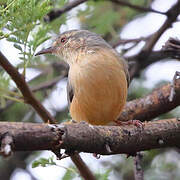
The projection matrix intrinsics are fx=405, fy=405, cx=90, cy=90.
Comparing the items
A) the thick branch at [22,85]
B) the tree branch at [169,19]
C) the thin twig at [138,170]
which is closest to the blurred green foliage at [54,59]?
the thick branch at [22,85]

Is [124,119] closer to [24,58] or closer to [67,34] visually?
[67,34]

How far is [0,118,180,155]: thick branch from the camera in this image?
93.0 inches

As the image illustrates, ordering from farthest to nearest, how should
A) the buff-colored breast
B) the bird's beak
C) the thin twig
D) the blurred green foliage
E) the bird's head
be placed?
the bird's beak → the bird's head → the buff-colored breast → the thin twig → the blurred green foliage

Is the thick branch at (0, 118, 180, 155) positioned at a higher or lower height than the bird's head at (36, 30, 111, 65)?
higher

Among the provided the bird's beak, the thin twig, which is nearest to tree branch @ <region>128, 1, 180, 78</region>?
the bird's beak

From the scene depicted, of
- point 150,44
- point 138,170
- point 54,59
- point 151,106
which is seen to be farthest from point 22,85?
point 54,59

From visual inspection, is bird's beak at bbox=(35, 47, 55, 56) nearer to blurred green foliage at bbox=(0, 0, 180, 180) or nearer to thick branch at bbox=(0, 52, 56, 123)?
blurred green foliage at bbox=(0, 0, 180, 180)

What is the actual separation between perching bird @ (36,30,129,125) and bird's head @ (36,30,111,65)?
1 centimetres

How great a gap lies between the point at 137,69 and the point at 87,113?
1461 mm

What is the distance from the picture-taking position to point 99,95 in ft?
14.3

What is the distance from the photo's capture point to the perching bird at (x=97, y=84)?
4.38 m

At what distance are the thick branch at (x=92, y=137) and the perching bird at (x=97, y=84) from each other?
0.91 meters

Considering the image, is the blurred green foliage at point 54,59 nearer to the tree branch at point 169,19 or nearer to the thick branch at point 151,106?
the thick branch at point 151,106

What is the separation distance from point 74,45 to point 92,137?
9.24 ft
